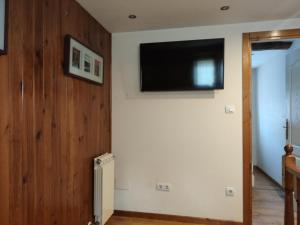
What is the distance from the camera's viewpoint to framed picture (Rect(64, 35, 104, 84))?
1925mm

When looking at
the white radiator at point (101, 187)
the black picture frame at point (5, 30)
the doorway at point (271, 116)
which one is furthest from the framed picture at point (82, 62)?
the doorway at point (271, 116)

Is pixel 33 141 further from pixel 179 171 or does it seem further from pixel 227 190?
pixel 227 190

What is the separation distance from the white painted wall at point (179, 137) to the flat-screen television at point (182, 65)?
0.12 m

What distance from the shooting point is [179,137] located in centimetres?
277

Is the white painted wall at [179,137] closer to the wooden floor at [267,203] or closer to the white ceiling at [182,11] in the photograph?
the white ceiling at [182,11]

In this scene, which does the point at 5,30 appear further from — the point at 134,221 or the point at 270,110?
the point at 270,110

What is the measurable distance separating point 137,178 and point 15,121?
180 cm

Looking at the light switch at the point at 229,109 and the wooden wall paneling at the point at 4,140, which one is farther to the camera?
the light switch at the point at 229,109

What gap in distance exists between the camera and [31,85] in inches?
60.9

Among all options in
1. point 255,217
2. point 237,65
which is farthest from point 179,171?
point 237,65

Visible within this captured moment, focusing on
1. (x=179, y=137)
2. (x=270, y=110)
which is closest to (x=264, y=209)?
(x=179, y=137)

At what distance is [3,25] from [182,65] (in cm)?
183

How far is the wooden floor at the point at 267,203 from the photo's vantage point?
9.05 feet

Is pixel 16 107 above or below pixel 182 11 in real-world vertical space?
below
